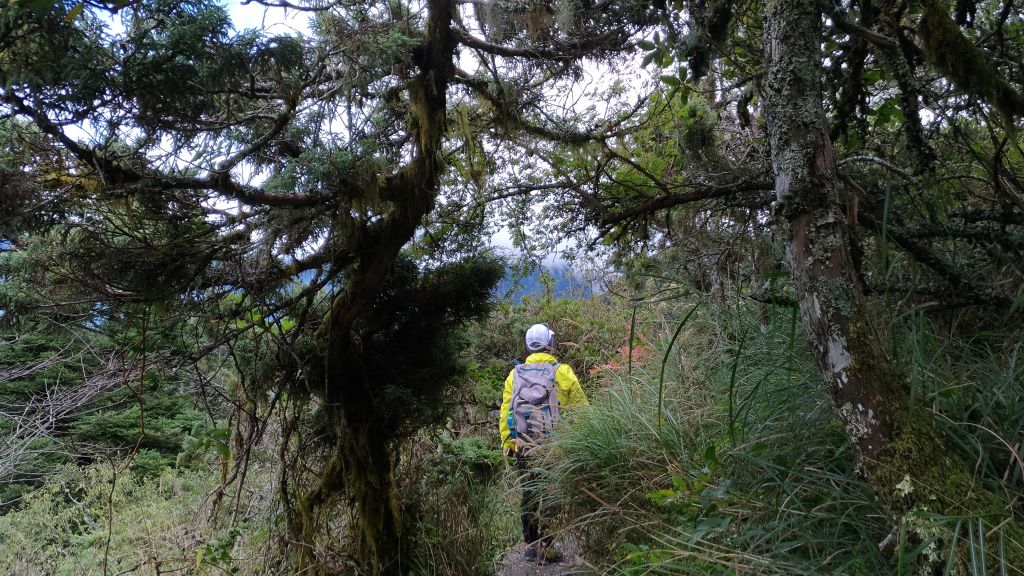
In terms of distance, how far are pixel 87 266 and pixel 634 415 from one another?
2954mm

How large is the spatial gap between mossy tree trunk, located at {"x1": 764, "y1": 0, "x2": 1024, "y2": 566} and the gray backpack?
2.91m

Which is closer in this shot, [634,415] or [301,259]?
[301,259]

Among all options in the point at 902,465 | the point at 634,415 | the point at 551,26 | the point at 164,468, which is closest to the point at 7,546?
the point at 164,468

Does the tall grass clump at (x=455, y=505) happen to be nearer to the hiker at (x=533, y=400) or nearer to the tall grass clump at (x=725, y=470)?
the hiker at (x=533, y=400)

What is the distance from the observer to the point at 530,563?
3859mm

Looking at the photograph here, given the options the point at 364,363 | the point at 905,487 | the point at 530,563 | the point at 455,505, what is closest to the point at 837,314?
the point at 905,487

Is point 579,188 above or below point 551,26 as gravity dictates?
below

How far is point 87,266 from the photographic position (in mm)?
2088

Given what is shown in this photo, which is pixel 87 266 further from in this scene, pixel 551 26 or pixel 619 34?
pixel 619 34

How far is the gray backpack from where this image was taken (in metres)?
4.22

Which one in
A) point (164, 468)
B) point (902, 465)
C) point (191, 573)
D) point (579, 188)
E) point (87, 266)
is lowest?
point (191, 573)

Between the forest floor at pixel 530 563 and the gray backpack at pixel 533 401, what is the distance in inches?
33.4

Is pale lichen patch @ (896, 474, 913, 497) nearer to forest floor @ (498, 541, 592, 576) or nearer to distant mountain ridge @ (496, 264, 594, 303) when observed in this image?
forest floor @ (498, 541, 592, 576)

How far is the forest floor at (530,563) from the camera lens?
3.36 m
